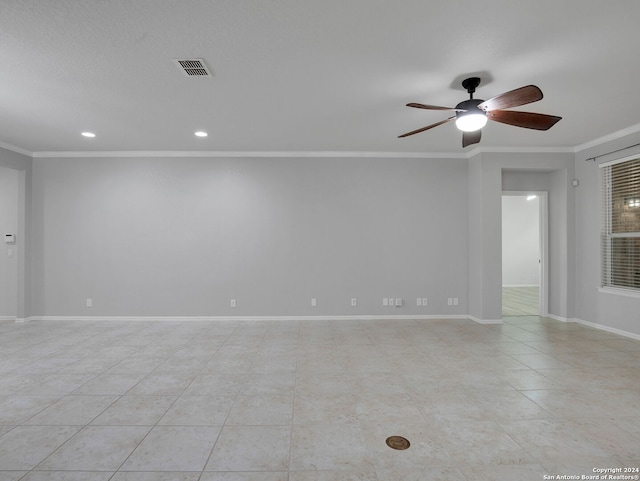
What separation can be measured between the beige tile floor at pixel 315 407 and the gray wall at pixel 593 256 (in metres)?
0.44

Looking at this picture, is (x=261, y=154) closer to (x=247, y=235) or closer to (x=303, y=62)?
(x=247, y=235)

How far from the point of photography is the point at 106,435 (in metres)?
2.10

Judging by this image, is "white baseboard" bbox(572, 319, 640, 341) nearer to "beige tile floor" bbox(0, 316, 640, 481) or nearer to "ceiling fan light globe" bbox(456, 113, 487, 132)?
"beige tile floor" bbox(0, 316, 640, 481)

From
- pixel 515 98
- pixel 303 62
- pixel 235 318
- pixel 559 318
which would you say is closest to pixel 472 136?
pixel 515 98

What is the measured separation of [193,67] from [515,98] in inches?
100

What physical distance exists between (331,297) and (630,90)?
168 inches

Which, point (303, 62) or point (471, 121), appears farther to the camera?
point (471, 121)

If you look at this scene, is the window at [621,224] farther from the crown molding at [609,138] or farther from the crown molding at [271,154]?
the crown molding at [271,154]

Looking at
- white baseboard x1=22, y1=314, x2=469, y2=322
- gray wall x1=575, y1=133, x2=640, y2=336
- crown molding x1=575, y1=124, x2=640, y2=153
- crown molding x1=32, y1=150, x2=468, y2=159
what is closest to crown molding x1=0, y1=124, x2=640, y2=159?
crown molding x1=32, y1=150, x2=468, y2=159

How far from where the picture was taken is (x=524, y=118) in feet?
8.98

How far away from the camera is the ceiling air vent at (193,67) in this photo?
8.51 ft

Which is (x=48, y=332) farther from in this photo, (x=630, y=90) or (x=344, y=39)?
(x=630, y=90)

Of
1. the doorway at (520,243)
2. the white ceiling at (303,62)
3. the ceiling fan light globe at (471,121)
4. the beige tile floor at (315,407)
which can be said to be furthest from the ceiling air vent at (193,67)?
the doorway at (520,243)

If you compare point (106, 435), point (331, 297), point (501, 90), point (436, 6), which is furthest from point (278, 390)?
point (501, 90)
